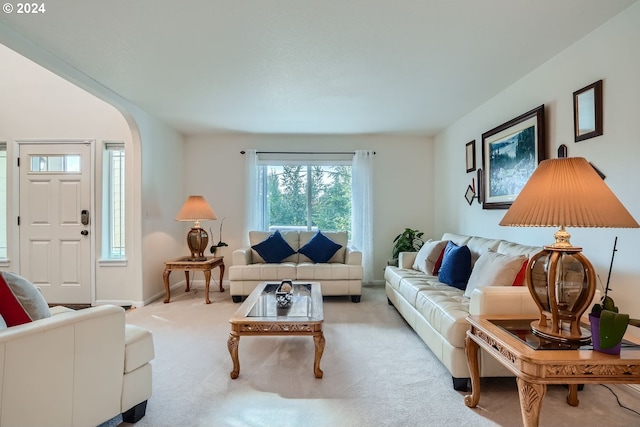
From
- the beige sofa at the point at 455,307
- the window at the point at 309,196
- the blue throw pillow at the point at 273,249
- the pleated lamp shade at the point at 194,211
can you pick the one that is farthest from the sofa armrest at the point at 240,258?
the beige sofa at the point at 455,307

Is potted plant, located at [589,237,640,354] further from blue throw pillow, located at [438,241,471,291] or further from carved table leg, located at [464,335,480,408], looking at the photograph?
blue throw pillow, located at [438,241,471,291]

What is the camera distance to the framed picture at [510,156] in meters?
2.79

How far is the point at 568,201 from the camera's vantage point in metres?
1.42

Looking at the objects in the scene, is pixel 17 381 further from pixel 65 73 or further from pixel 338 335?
pixel 65 73

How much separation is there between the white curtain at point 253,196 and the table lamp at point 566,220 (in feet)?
13.1

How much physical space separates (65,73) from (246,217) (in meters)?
2.85

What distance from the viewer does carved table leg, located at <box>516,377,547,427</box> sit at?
4.34 feet

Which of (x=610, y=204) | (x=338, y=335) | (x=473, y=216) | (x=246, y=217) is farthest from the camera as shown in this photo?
(x=246, y=217)

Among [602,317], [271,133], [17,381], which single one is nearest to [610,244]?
[602,317]

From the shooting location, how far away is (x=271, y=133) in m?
5.09

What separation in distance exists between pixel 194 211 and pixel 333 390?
3071mm

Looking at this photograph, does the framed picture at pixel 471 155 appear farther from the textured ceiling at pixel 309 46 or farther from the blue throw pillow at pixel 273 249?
the blue throw pillow at pixel 273 249

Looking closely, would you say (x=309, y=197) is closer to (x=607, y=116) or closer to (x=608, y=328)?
(x=607, y=116)

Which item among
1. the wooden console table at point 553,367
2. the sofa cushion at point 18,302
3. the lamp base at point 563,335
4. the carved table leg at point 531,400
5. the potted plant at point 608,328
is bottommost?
the carved table leg at point 531,400
